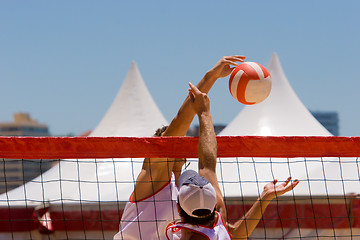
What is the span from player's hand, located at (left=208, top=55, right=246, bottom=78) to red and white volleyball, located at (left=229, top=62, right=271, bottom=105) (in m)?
0.24

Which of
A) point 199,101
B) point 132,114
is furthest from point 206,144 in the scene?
point 132,114

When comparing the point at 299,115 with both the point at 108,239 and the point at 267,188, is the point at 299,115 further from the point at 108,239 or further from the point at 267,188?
the point at 267,188

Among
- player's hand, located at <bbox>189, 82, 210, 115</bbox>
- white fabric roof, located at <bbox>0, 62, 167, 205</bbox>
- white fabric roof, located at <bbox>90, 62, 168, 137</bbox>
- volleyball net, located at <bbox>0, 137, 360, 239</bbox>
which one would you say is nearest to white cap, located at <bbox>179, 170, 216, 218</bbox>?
player's hand, located at <bbox>189, 82, 210, 115</bbox>

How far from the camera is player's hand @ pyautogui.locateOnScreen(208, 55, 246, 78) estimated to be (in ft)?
9.62

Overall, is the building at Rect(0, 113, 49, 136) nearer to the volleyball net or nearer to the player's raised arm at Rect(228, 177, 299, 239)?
the volleyball net

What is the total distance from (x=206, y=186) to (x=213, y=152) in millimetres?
427

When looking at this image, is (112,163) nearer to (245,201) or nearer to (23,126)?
(245,201)

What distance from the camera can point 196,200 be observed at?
2012 millimetres

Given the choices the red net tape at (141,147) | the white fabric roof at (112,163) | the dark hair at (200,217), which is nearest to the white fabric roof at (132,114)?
the white fabric roof at (112,163)

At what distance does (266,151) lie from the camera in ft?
10.3

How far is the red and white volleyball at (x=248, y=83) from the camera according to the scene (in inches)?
128

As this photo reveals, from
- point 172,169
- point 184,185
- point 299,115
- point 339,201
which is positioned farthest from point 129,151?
point 299,115

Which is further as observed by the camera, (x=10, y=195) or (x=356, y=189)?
(x=10, y=195)

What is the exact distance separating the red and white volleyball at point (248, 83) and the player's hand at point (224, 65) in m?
0.24
